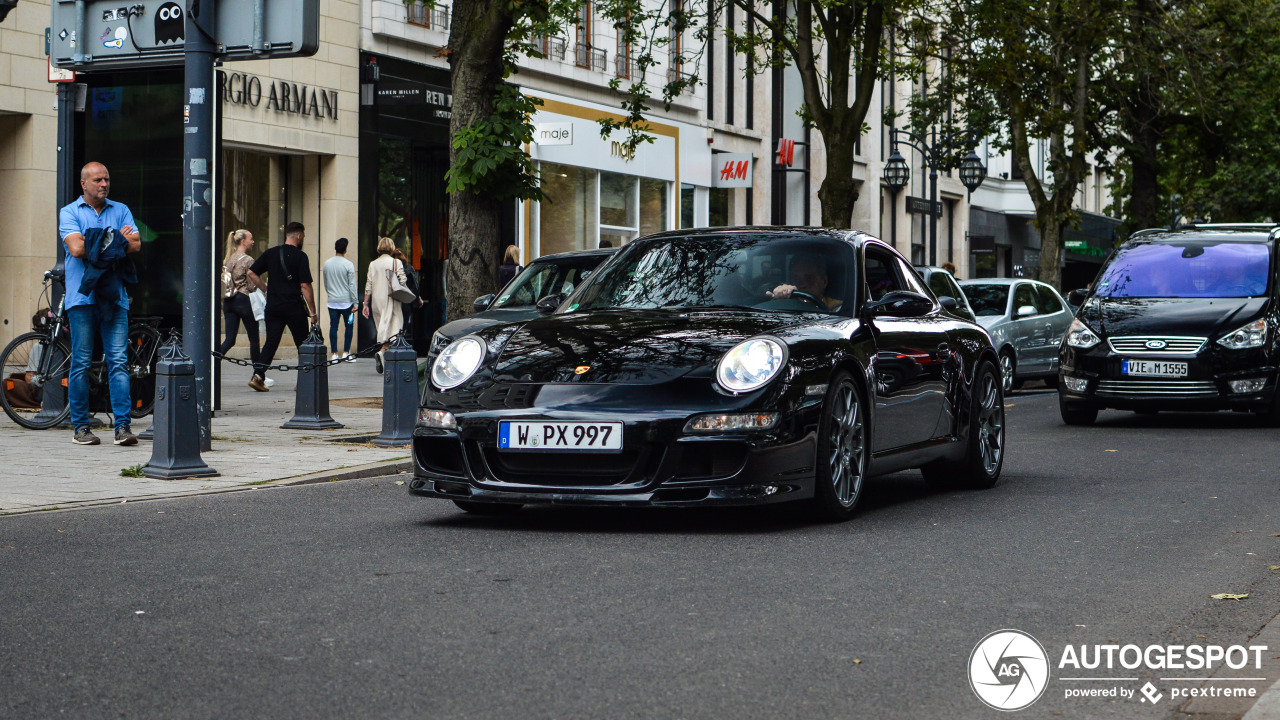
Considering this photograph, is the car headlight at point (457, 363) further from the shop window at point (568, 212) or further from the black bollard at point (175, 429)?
the shop window at point (568, 212)

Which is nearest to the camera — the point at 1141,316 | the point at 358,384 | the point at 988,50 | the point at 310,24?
the point at 310,24

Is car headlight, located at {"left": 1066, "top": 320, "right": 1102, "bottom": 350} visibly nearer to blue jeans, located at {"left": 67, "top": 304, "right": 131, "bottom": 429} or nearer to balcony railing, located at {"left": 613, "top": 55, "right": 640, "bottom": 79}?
blue jeans, located at {"left": 67, "top": 304, "right": 131, "bottom": 429}

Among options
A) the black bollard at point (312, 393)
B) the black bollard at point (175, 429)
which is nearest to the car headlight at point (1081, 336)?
the black bollard at point (312, 393)

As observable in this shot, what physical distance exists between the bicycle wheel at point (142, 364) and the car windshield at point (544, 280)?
2.80 m

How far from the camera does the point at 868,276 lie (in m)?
8.95

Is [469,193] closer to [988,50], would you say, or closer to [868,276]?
[868,276]

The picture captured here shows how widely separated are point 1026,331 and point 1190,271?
6.10m

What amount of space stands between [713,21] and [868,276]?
16.8 m

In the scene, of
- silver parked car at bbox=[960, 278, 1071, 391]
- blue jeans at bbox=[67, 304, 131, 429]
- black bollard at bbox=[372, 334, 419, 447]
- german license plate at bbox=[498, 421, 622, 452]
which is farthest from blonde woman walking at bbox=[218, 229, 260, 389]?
german license plate at bbox=[498, 421, 622, 452]

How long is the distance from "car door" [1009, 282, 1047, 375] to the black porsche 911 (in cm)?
1317

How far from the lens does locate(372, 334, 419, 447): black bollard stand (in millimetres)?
12359

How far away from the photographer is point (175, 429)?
394 inches

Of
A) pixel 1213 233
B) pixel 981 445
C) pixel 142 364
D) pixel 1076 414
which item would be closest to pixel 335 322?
pixel 142 364

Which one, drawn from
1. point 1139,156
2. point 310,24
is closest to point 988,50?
point 1139,156
